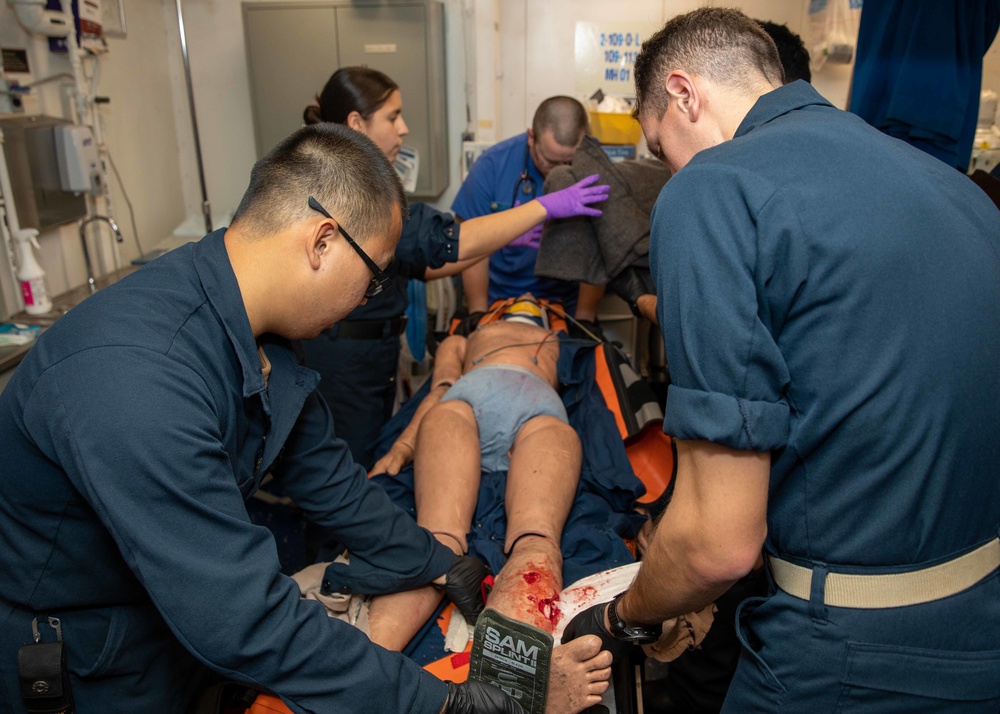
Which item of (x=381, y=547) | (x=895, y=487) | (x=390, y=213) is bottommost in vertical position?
(x=381, y=547)

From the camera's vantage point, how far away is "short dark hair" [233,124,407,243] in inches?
49.0

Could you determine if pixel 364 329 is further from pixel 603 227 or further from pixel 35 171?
pixel 35 171

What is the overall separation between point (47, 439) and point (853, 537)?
3.79ft

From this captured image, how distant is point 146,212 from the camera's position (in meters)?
4.09

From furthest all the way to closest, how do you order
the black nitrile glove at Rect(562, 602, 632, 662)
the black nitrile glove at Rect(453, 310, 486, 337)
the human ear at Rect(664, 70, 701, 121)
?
the black nitrile glove at Rect(453, 310, 486, 337) < the black nitrile glove at Rect(562, 602, 632, 662) < the human ear at Rect(664, 70, 701, 121)

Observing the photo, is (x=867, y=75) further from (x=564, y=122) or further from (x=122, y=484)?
(x=122, y=484)

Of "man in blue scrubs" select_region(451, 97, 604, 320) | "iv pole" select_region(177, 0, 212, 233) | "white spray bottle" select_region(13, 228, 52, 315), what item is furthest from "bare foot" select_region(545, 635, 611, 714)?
"iv pole" select_region(177, 0, 212, 233)

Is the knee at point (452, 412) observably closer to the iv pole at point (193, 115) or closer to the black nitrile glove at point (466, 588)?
the black nitrile glove at point (466, 588)

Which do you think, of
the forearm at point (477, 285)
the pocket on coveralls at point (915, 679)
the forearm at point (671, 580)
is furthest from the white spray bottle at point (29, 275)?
the pocket on coveralls at point (915, 679)

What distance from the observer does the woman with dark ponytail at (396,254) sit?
2.46 metres

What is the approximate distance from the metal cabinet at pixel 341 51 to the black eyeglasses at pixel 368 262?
2921mm

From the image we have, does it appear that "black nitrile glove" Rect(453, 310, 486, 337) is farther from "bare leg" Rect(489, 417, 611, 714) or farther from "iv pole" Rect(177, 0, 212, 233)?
"iv pole" Rect(177, 0, 212, 233)

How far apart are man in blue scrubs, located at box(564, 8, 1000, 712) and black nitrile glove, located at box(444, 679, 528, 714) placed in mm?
383

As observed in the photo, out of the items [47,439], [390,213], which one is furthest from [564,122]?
[47,439]
